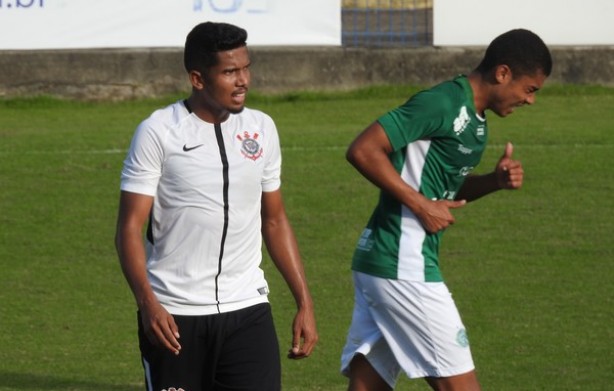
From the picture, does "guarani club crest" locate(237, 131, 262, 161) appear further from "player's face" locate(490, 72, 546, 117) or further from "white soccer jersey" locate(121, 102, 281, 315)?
"player's face" locate(490, 72, 546, 117)

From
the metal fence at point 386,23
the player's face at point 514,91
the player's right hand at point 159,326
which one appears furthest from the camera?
the metal fence at point 386,23

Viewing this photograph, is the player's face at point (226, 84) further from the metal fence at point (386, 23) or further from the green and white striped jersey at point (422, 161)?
the metal fence at point (386, 23)

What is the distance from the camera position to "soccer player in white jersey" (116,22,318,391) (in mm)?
5746

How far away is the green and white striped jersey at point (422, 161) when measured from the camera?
6504 millimetres

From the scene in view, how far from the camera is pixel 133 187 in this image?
5.70 metres

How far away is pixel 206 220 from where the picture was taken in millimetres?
5801

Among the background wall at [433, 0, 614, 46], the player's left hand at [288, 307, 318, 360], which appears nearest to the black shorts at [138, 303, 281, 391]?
the player's left hand at [288, 307, 318, 360]

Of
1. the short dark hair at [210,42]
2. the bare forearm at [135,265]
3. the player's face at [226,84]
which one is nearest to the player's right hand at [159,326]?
the bare forearm at [135,265]

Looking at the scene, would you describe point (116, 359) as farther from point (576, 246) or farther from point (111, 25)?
point (111, 25)

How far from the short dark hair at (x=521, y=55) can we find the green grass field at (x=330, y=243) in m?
2.79

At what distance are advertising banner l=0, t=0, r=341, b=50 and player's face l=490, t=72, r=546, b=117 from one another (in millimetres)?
10709

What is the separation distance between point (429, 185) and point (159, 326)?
1.64 metres

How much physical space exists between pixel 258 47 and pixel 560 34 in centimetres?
362

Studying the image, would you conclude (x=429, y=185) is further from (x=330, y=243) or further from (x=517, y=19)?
(x=517, y=19)
